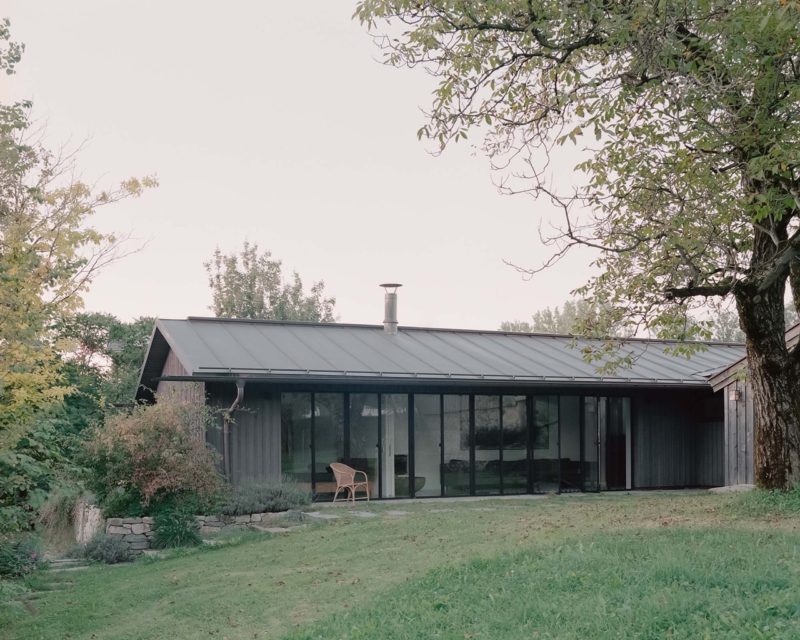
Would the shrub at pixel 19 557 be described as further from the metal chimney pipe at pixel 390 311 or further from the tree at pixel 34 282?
the metal chimney pipe at pixel 390 311

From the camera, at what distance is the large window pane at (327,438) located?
16328mm

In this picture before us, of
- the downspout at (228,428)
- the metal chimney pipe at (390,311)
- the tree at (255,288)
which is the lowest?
the downspout at (228,428)

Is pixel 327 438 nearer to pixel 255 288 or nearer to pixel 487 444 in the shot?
pixel 487 444

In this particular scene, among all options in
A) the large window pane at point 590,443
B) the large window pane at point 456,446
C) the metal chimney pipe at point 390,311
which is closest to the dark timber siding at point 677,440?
the large window pane at point 590,443

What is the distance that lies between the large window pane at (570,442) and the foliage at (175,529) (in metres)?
8.79

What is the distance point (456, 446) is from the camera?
17578 mm

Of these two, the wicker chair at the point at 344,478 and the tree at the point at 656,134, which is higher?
the tree at the point at 656,134

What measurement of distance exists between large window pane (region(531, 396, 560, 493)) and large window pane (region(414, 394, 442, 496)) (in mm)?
2198

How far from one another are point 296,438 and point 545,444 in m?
5.47

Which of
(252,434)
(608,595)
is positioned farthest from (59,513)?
(608,595)

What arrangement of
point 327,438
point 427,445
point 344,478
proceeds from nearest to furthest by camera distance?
point 344,478 < point 327,438 < point 427,445

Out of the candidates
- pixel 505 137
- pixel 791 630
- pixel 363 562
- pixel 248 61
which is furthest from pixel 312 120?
pixel 791 630

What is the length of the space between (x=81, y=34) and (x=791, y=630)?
15479mm

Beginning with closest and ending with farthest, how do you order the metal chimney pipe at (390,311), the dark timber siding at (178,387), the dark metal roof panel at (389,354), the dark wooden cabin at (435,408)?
1. the dark timber siding at (178,387)
2. the dark wooden cabin at (435,408)
3. the dark metal roof panel at (389,354)
4. the metal chimney pipe at (390,311)
